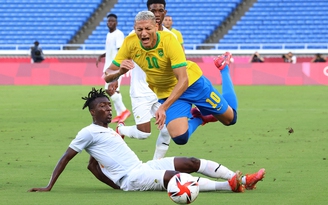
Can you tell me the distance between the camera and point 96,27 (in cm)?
4066

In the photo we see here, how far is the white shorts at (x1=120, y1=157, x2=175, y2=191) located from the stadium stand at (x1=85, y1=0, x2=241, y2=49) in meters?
30.0

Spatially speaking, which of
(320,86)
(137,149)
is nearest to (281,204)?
(137,149)

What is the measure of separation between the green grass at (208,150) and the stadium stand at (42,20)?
17427 mm

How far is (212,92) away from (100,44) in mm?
29405

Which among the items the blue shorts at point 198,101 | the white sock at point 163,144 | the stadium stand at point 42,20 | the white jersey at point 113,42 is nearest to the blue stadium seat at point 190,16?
→ the stadium stand at point 42,20

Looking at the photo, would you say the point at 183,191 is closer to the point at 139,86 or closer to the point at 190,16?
the point at 139,86

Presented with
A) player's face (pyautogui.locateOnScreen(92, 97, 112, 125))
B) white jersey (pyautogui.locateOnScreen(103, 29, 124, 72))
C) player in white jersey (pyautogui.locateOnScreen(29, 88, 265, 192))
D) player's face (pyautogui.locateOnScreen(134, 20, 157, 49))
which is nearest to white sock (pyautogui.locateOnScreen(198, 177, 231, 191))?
player in white jersey (pyautogui.locateOnScreen(29, 88, 265, 192))

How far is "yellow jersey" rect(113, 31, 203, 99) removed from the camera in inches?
339

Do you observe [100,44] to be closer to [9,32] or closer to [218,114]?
[9,32]

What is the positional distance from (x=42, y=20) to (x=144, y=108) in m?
31.7

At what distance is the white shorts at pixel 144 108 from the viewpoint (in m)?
11.0

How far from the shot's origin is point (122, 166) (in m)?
8.12

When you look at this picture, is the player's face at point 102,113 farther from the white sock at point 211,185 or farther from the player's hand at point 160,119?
the white sock at point 211,185

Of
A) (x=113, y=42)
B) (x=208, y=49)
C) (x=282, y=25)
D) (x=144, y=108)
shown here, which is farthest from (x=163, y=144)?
(x=282, y=25)
